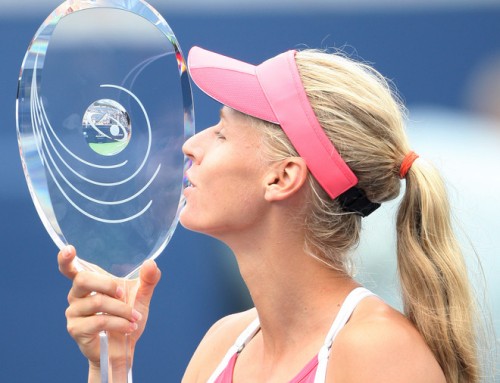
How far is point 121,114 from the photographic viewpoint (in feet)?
5.39

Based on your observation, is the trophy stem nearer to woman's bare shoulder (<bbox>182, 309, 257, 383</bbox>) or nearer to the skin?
the skin

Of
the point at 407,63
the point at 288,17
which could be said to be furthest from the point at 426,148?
the point at 288,17

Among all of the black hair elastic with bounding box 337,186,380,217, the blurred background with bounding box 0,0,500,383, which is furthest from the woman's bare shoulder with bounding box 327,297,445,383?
the blurred background with bounding box 0,0,500,383

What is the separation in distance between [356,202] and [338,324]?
0.24m

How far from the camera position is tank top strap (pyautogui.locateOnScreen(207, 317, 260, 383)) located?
1.84 m

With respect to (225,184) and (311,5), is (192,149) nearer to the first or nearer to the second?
(225,184)

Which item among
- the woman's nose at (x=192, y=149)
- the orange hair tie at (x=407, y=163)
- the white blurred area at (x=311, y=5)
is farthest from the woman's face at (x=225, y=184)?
the white blurred area at (x=311, y=5)

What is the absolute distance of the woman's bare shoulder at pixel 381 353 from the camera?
1.50 meters

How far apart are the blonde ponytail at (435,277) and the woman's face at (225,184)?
0.28m

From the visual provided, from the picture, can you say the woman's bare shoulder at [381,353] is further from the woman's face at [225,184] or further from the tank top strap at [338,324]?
the woman's face at [225,184]

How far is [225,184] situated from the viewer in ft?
5.62

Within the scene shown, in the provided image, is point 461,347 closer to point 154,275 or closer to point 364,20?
point 154,275

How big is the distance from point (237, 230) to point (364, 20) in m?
1.49

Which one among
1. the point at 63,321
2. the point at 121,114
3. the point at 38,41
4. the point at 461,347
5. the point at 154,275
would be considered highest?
the point at 38,41
